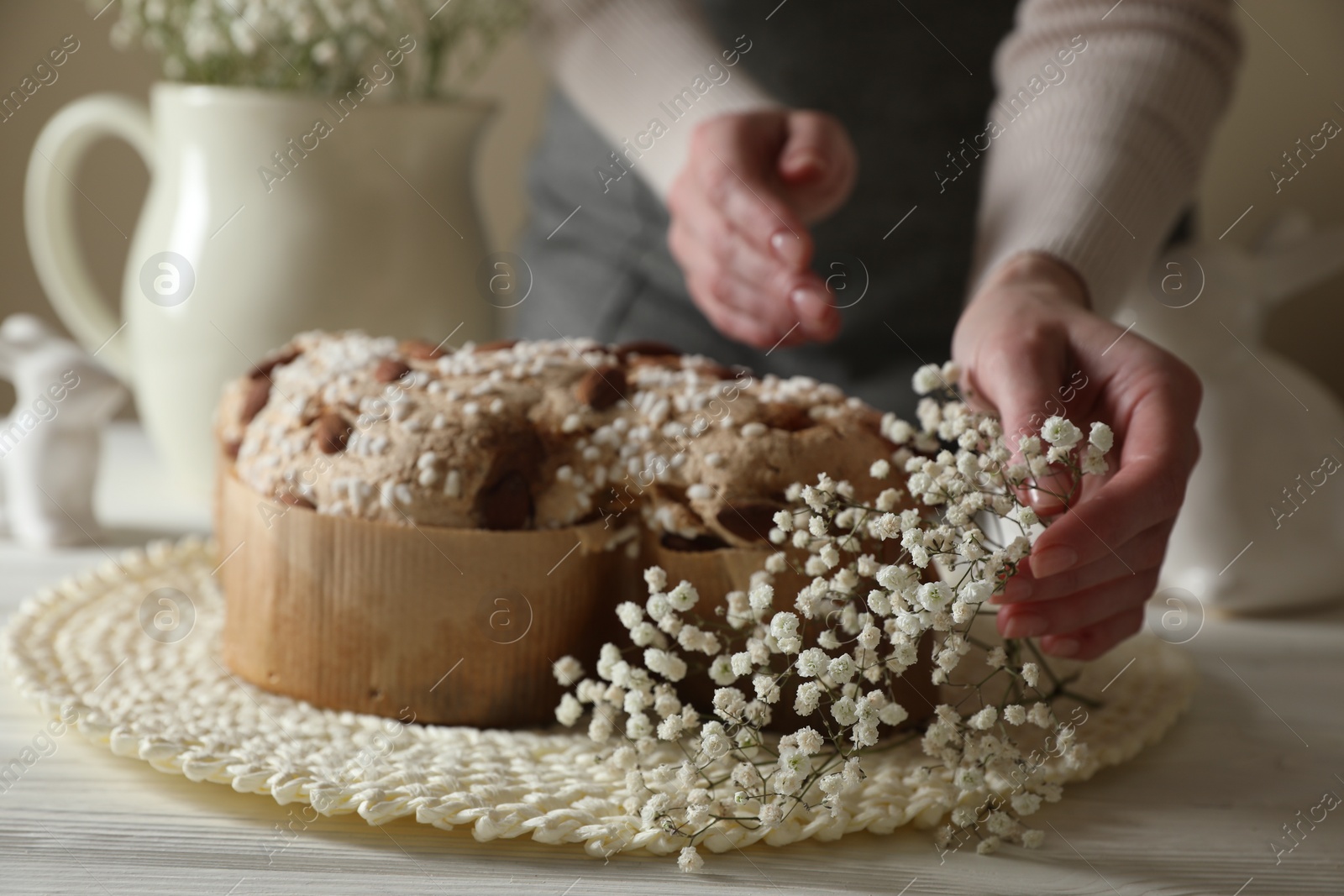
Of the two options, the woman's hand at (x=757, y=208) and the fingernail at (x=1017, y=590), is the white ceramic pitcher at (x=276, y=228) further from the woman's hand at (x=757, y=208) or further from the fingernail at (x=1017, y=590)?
the fingernail at (x=1017, y=590)

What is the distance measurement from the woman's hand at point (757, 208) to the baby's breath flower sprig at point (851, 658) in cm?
18

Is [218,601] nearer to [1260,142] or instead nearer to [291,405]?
[291,405]

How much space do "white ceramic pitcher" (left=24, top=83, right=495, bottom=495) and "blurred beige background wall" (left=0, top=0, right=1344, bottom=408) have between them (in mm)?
512

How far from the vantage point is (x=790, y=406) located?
2.39 feet

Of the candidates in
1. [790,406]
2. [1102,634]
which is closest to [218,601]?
[790,406]

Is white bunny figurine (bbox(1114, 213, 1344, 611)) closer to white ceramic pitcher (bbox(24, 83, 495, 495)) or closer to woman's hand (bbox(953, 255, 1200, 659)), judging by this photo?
woman's hand (bbox(953, 255, 1200, 659))

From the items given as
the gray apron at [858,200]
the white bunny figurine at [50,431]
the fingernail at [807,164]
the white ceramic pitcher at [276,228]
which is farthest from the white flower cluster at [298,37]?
the fingernail at [807,164]

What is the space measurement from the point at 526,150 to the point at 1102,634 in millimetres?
1272

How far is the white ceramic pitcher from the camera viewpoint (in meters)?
1.10

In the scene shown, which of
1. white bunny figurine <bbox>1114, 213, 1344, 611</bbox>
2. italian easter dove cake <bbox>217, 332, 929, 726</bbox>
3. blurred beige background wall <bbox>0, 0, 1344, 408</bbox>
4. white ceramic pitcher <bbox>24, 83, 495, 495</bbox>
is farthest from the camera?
blurred beige background wall <bbox>0, 0, 1344, 408</bbox>

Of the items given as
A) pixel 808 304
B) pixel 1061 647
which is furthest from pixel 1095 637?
pixel 808 304

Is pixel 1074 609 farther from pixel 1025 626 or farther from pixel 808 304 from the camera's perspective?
pixel 808 304

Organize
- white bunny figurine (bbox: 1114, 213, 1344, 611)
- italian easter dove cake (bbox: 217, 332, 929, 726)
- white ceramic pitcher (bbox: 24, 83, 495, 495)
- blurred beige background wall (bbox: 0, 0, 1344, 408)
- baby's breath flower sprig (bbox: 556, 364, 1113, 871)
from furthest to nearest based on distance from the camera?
blurred beige background wall (bbox: 0, 0, 1344, 408), white ceramic pitcher (bbox: 24, 83, 495, 495), white bunny figurine (bbox: 1114, 213, 1344, 611), italian easter dove cake (bbox: 217, 332, 929, 726), baby's breath flower sprig (bbox: 556, 364, 1113, 871)

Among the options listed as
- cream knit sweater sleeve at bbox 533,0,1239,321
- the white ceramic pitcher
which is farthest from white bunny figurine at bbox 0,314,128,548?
cream knit sweater sleeve at bbox 533,0,1239,321
